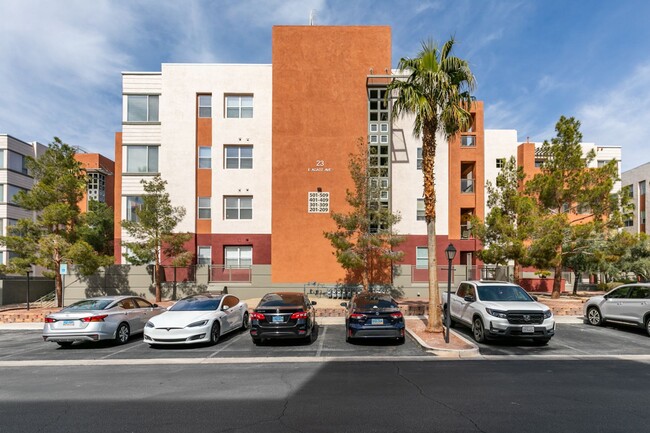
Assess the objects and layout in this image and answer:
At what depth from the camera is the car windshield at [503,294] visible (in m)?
11.9

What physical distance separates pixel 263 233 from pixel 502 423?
2001cm

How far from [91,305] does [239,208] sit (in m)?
13.4

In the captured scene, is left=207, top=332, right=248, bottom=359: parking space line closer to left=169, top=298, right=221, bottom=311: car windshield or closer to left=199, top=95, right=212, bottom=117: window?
left=169, top=298, right=221, bottom=311: car windshield

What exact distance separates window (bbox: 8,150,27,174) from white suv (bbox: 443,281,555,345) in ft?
139

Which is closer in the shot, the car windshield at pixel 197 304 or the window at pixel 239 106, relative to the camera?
the car windshield at pixel 197 304

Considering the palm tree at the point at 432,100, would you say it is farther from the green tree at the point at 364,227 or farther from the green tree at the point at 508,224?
the green tree at the point at 508,224

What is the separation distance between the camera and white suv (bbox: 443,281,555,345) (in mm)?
10664

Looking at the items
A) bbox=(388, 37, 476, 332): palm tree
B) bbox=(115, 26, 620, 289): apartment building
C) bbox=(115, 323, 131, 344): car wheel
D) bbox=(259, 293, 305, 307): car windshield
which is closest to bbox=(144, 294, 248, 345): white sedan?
bbox=(115, 323, 131, 344): car wheel

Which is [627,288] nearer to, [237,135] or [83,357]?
[83,357]

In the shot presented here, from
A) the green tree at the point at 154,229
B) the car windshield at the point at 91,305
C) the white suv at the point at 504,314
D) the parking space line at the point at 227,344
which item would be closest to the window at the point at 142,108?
the green tree at the point at 154,229

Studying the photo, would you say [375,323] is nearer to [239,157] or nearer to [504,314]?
[504,314]

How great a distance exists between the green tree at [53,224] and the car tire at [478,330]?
59.1 feet

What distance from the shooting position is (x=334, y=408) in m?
6.29

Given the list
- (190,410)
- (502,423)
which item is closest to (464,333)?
(502,423)
